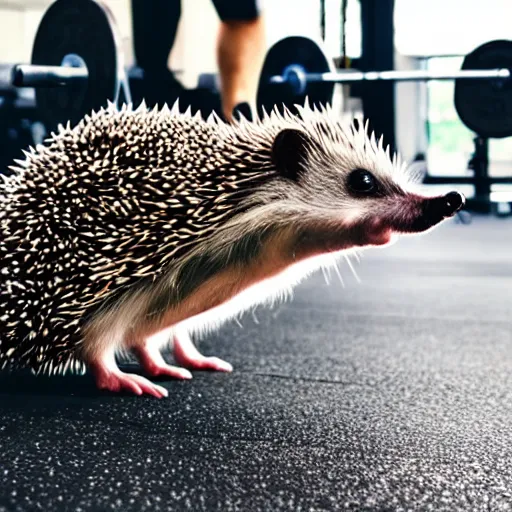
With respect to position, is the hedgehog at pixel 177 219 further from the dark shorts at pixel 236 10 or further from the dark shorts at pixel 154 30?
the dark shorts at pixel 154 30

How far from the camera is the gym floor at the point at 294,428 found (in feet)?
2.72

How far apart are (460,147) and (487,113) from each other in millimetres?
1910

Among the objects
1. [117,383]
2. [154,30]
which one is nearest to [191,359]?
[117,383]

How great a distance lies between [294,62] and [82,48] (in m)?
0.37

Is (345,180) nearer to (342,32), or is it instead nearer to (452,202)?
(452,202)

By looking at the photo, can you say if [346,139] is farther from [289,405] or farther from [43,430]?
[43,430]

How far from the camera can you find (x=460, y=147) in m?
3.36

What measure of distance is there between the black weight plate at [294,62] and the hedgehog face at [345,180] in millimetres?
286

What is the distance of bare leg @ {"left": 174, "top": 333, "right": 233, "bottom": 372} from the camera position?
1.35 meters

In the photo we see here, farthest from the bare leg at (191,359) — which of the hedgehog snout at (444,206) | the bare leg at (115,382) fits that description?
the hedgehog snout at (444,206)

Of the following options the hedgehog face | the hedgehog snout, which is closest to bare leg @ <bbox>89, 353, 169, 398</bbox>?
the hedgehog face

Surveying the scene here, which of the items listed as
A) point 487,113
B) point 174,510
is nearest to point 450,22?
point 487,113

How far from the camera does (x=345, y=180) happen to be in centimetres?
110

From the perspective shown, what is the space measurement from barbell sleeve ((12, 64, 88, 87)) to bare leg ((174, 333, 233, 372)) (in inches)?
18.4
